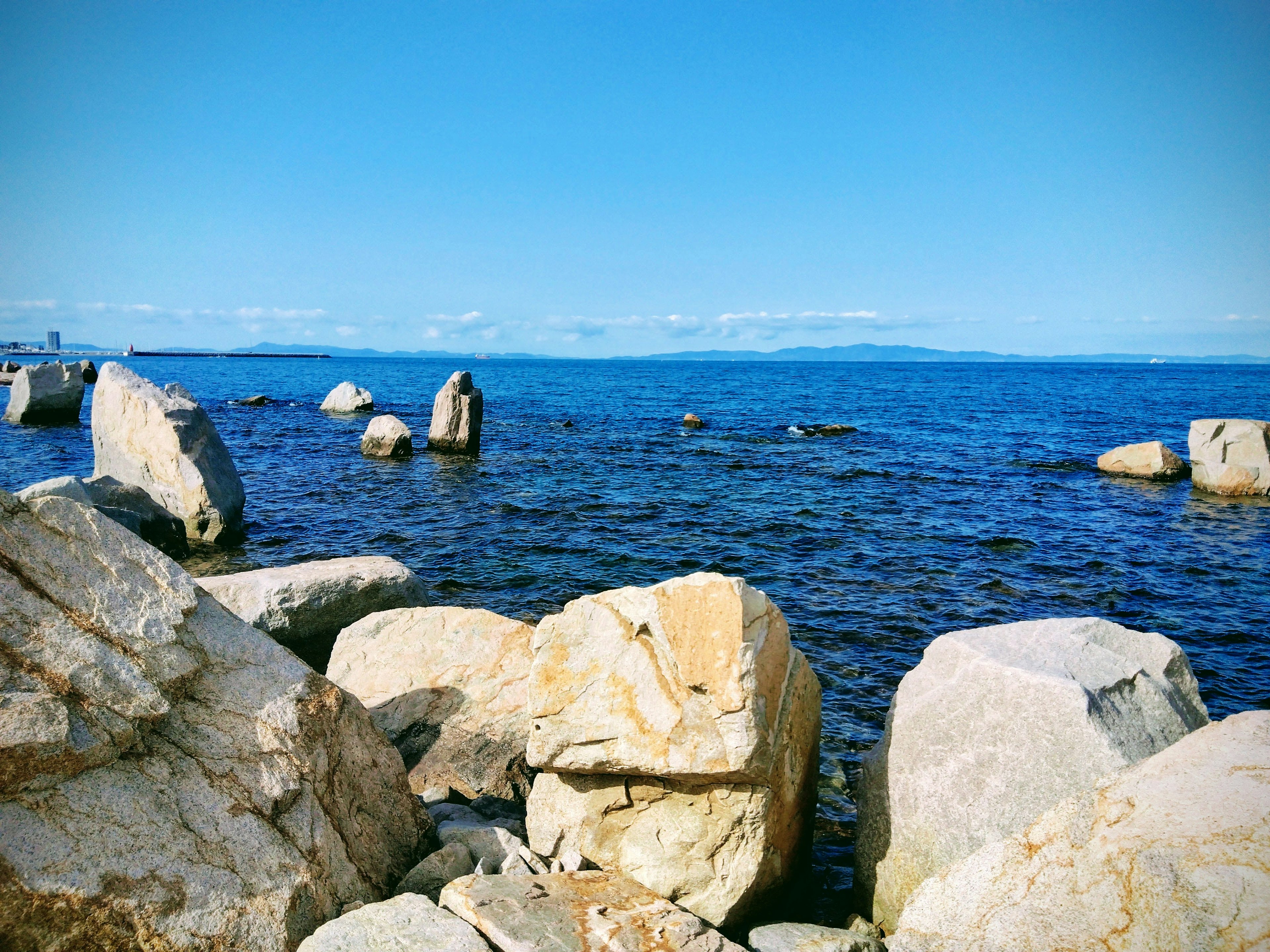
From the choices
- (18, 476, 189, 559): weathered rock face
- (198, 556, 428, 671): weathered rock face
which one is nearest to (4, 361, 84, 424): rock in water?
(18, 476, 189, 559): weathered rock face

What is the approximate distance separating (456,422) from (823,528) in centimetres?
1703

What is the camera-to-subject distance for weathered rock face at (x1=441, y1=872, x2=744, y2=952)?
4.09 m

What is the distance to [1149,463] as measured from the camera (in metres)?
26.8

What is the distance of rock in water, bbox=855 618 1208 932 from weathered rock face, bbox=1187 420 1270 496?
934 inches

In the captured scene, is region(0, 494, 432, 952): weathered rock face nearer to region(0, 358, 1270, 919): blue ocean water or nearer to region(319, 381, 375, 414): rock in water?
region(0, 358, 1270, 919): blue ocean water

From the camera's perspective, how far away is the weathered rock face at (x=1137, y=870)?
3217mm

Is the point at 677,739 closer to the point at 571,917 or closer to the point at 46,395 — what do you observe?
the point at 571,917

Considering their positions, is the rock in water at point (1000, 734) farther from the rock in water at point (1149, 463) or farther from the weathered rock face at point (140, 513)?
the rock in water at point (1149, 463)

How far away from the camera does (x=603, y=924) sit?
4.29 metres

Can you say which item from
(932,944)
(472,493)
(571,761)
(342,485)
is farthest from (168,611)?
(342,485)

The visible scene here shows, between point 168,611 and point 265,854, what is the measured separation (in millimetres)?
1544

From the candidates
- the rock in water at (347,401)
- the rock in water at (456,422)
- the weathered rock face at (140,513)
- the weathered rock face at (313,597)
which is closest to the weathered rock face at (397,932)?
the weathered rock face at (313,597)

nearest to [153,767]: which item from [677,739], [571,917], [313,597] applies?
[571,917]

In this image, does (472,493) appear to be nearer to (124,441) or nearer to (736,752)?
(124,441)
